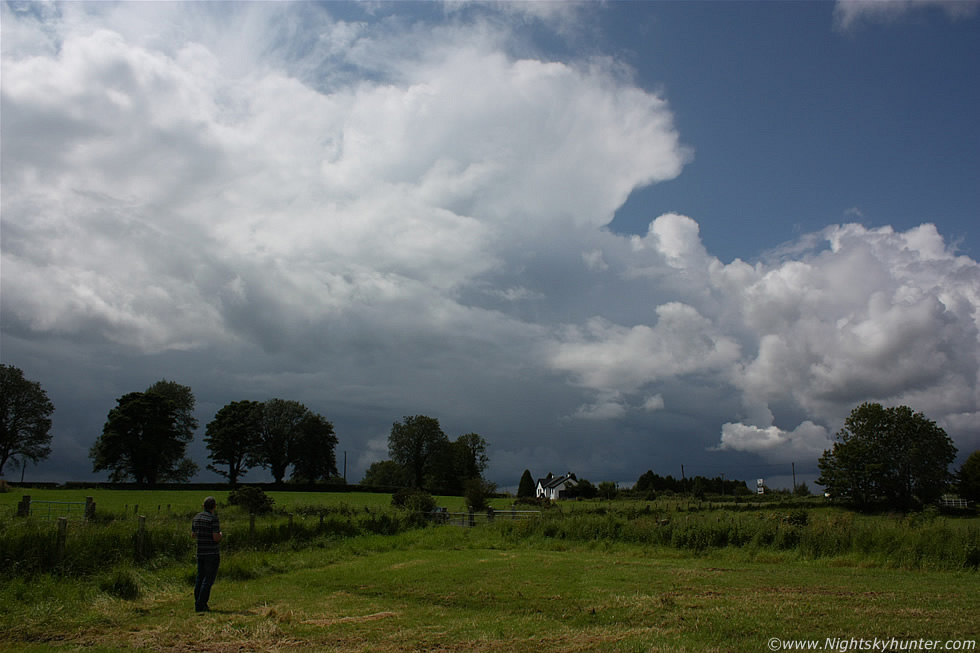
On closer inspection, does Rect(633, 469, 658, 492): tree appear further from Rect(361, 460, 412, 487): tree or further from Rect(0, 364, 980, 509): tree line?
Rect(361, 460, 412, 487): tree

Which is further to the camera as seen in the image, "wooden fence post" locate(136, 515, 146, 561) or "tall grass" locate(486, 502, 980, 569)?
"tall grass" locate(486, 502, 980, 569)

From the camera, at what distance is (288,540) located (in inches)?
867

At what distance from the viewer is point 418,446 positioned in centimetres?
9756

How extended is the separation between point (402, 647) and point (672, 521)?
17949mm

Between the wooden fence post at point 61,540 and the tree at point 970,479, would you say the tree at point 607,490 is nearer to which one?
the tree at point 970,479

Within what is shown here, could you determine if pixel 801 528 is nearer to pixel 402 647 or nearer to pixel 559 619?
pixel 559 619

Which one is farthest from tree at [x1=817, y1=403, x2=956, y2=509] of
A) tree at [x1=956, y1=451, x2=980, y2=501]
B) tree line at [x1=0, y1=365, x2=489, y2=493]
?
tree line at [x1=0, y1=365, x2=489, y2=493]

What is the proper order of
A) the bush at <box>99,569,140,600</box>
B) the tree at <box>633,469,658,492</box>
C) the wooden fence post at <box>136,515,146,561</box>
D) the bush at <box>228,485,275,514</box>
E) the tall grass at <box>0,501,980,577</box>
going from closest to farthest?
the bush at <box>99,569,140,600</box> → the tall grass at <box>0,501,980,577</box> → the wooden fence post at <box>136,515,146,561</box> → the bush at <box>228,485,275,514</box> → the tree at <box>633,469,658,492</box>

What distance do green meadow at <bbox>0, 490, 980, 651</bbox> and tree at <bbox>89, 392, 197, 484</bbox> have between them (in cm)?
5293

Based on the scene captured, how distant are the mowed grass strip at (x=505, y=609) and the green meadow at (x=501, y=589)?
0.05 metres

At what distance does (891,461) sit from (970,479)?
2795 centimetres

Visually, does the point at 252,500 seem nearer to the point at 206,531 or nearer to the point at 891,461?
the point at 206,531

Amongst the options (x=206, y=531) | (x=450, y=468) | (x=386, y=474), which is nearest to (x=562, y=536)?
(x=206, y=531)

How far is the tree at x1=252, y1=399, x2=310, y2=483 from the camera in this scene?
8150 centimetres
